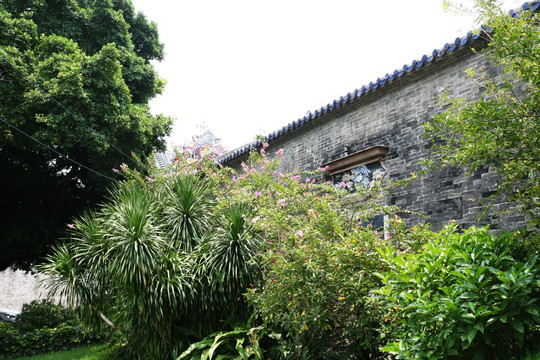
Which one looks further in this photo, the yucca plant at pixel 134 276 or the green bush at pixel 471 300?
the yucca plant at pixel 134 276

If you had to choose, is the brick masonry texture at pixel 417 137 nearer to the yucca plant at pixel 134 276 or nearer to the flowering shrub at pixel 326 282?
the flowering shrub at pixel 326 282

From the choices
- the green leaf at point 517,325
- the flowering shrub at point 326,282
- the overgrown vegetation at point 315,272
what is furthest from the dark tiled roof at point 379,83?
the green leaf at point 517,325

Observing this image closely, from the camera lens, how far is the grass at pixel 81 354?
27.2 ft

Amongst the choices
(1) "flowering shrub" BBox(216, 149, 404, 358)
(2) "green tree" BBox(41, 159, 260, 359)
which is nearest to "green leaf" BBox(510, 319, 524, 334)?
(1) "flowering shrub" BBox(216, 149, 404, 358)

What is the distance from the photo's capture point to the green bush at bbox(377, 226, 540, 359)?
2.35m

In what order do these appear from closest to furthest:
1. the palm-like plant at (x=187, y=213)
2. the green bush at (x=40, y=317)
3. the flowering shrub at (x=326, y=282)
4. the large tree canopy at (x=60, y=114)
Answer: the flowering shrub at (x=326, y=282) → the palm-like plant at (x=187, y=213) → the large tree canopy at (x=60, y=114) → the green bush at (x=40, y=317)

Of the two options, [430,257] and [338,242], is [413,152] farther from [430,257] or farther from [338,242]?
[430,257]

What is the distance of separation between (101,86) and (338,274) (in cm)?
804

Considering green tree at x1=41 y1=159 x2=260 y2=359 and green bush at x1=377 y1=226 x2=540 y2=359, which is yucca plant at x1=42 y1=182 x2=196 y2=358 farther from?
green bush at x1=377 y1=226 x2=540 y2=359

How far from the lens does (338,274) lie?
397 cm

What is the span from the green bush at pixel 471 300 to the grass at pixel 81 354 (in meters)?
7.04

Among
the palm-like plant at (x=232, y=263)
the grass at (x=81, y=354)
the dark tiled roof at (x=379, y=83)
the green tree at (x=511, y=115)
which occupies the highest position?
the dark tiled roof at (x=379, y=83)

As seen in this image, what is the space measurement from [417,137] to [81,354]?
8.57 metres

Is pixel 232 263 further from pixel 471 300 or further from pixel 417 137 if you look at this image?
pixel 417 137
